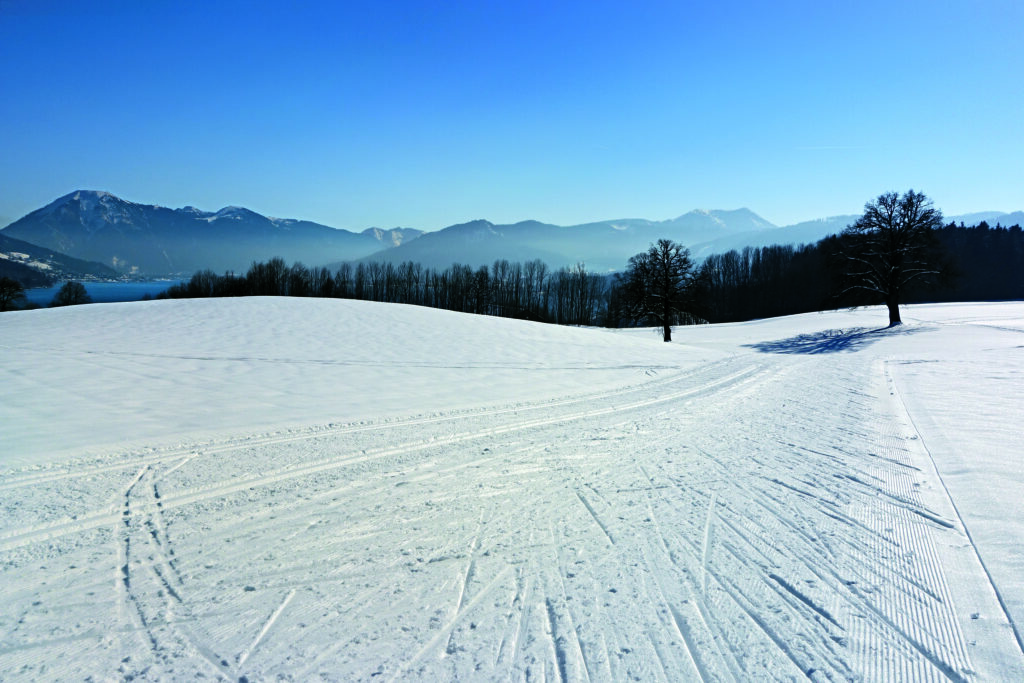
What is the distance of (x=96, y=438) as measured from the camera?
294 inches

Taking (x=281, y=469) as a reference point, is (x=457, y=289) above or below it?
above

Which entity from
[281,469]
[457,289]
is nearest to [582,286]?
[457,289]

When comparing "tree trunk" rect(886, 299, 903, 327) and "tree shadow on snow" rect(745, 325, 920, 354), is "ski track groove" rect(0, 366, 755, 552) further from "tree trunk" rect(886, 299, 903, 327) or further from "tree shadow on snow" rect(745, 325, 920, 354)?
"tree trunk" rect(886, 299, 903, 327)

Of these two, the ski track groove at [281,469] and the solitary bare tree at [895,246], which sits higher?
the solitary bare tree at [895,246]

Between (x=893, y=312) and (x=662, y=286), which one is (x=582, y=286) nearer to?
(x=662, y=286)

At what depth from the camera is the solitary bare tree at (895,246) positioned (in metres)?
27.6

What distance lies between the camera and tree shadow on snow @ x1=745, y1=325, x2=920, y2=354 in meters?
24.4

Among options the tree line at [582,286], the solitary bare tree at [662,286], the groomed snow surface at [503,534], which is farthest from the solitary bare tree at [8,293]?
the solitary bare tree at [662,286]

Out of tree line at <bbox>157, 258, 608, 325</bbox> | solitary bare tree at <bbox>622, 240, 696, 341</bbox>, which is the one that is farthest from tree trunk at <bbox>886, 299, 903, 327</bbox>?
tree line at <bbox>157, 258, 608, 325</bbox>

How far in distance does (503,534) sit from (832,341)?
2917cm

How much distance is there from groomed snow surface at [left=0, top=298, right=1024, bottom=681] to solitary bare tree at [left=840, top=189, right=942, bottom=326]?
21.8 metres

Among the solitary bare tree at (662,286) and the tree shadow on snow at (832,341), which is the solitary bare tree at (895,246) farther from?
the solitary bare tree at (662,286)

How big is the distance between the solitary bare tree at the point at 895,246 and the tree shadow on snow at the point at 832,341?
256cm

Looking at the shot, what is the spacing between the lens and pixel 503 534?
4.55 metres
